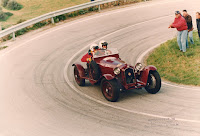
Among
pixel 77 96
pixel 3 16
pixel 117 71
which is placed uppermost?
pixel 3 16

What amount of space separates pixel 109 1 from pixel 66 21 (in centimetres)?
432

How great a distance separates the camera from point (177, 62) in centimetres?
1423

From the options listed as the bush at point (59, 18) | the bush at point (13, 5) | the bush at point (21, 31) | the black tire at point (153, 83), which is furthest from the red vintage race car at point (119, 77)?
the bush at point (13, 5)

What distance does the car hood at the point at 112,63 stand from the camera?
1124cm

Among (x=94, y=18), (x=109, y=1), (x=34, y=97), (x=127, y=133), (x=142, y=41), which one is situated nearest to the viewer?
(x=127, y=133)

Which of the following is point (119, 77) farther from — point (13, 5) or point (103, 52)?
point (13, 5)

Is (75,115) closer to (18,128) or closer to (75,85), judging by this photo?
(18,128)

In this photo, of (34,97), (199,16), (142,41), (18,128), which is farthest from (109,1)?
(18,128)

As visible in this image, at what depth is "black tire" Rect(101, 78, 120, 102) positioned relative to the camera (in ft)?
34.6

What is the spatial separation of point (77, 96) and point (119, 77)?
5.99ft

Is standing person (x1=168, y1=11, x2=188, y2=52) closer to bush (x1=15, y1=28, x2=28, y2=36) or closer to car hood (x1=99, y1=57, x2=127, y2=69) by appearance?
car hood (x1=99, y1=57, x2=127, y2=69)

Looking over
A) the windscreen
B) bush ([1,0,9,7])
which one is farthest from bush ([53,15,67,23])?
bush ([1,0,9,7])

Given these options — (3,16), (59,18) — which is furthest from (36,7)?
(59,18)

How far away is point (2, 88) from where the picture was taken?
504 inches
